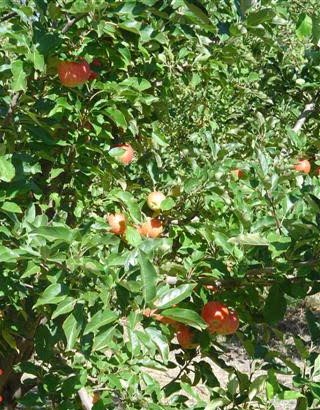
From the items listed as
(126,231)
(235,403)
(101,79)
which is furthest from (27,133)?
(235,403)

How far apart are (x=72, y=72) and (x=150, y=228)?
19.6 inches

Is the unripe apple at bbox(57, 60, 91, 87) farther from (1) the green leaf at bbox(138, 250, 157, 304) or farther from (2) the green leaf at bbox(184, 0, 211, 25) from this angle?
(1) the green leaf at bbox(138, 250, 157, 304)

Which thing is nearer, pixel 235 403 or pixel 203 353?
pixel 235 403

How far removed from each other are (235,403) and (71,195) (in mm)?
933

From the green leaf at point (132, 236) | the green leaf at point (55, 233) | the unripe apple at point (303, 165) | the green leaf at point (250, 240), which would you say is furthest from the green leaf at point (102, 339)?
the unripe apple at point (303, 165)

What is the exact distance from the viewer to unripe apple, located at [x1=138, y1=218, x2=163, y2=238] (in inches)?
73.0

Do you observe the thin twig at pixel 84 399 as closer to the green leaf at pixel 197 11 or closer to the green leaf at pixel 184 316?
the green leaf at pixel 184 316

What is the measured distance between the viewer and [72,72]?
168cm

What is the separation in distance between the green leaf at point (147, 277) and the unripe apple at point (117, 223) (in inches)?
24.5

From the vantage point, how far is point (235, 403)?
60.3 inches

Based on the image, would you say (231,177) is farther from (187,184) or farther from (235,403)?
(235,403)

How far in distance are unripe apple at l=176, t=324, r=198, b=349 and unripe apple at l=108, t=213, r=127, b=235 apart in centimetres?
32

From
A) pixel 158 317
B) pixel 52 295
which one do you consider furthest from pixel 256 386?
pixel 52 295

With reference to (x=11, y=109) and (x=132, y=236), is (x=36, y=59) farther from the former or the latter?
(x=132, y=236)
